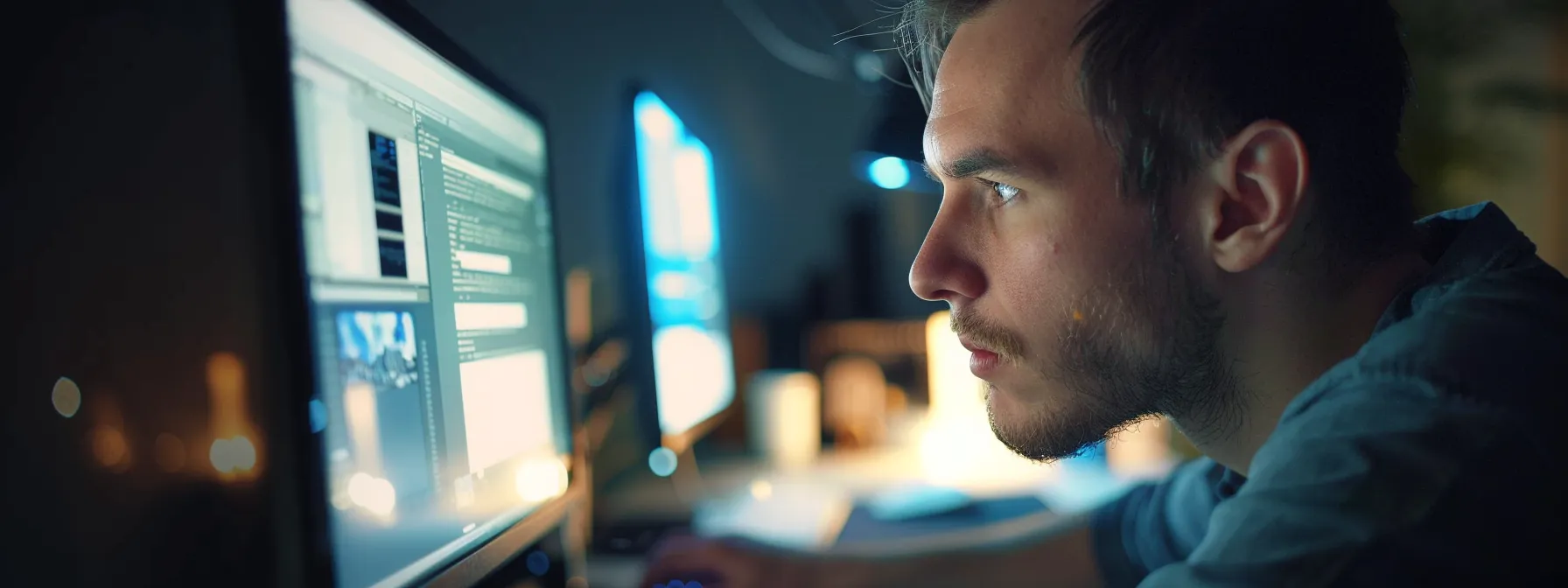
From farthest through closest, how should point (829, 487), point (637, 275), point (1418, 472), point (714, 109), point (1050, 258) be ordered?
1. point (714, 109)
2. point (829, 487)
3. point (637, 275)
4. point (1050, 258)
5. point (1418, 472)

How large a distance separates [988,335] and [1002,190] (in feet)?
0.40

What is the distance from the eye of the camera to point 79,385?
21.9 inches

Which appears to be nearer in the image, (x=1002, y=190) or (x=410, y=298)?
(x=410, y=298)

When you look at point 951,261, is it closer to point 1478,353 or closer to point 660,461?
point 1478,353

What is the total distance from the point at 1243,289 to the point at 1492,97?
151 centimetres

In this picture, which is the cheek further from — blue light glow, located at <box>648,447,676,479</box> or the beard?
blue light glow, located at <box>648,447,676,479</box>

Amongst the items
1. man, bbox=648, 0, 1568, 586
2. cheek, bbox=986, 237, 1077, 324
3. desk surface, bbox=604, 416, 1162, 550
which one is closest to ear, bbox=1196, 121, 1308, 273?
man, bbox=648, 0, 1568, 586

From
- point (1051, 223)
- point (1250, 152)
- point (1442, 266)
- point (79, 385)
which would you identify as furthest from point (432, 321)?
point (1442, 266)

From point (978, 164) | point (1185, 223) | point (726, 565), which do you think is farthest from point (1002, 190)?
point (726, 565)

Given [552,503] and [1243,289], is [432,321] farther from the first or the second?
[1243,289]

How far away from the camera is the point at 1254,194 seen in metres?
0.59

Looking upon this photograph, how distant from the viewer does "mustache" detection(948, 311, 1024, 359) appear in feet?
2.19

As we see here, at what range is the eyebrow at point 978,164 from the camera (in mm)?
632

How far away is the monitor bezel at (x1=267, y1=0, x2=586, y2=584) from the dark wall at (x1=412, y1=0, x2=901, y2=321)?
27 cm
